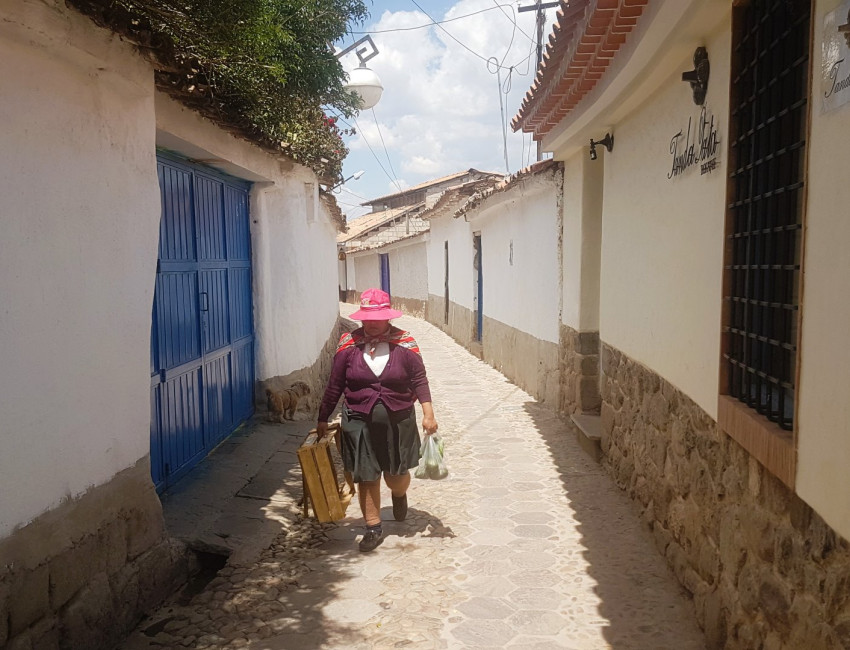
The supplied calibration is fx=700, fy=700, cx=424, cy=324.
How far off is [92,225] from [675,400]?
333 centimetres

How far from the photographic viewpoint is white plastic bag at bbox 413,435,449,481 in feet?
15.4

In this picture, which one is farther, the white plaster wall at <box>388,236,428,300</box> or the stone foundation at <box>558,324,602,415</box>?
the white plaster wall at <box>388,236,428,300</box>

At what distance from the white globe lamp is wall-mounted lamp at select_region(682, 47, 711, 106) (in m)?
7.84

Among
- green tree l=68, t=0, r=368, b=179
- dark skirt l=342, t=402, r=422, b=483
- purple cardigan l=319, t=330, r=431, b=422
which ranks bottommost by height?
dark skirt l=342, t=402, r=422, b=483

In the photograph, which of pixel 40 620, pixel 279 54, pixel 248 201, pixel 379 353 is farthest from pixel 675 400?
pixel 248 201

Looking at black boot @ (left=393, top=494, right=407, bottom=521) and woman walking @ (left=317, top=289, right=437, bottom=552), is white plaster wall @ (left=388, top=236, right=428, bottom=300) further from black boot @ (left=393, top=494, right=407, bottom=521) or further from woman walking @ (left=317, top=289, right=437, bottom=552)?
woman walking @ (left=317, top=289, right=437, bottom=552)

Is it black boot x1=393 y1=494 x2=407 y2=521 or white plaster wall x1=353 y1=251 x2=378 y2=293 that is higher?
white plaster wall x1=353 y1=251 x2=378 y2=293

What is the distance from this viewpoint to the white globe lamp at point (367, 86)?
11.2 metres

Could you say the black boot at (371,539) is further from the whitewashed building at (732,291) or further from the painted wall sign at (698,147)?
the painted wall sign at (698,147)

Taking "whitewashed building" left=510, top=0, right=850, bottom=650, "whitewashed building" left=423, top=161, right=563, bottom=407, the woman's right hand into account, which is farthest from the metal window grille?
"whitewashed building" left=423, top=161, right=563, bottom=407

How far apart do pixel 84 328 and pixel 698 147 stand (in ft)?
10.8

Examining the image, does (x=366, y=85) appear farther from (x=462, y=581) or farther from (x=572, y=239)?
(x=462, y=581)

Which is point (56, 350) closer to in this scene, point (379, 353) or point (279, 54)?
point (379, 353)

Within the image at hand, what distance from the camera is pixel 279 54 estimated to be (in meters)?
5.39
